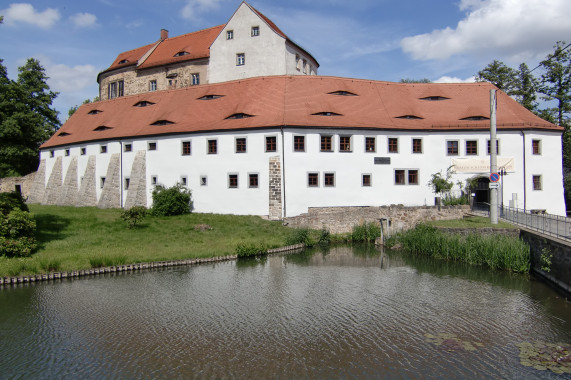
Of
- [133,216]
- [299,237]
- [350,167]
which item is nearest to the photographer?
[299,237]

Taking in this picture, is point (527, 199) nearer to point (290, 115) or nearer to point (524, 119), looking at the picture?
Result: point (524, 119)

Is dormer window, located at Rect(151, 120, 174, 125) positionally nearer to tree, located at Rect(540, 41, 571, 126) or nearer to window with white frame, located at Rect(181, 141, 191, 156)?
window with white frame, located at Rect(181, 141, 191, 156)

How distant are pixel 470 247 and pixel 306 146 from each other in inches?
557

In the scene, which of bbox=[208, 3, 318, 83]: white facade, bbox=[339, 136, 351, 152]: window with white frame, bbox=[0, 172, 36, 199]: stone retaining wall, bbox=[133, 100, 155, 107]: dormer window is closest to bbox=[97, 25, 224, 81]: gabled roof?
bbox=[208, 3, 318, 83]: white facade

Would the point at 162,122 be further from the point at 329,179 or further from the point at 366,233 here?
the point at 366,233

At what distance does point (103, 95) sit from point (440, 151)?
37737mm

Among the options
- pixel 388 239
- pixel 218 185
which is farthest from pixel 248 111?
pixel 388 239

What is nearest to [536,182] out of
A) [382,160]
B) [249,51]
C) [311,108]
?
[382,160]

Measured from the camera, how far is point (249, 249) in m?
23.3

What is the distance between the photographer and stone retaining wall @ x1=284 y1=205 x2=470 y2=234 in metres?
28.9

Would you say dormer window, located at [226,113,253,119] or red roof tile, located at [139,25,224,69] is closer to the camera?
dormer window, located at [226,113,253,119]

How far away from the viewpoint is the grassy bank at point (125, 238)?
19328mm

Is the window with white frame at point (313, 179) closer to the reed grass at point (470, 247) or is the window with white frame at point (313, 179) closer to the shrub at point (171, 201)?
the reed grass at point (470, 247)

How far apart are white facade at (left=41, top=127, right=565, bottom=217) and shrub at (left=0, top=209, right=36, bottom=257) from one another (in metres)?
14.1
